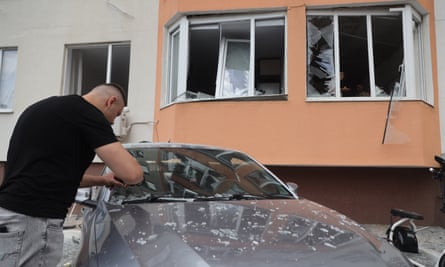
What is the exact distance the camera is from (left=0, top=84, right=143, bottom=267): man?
6.28 ft

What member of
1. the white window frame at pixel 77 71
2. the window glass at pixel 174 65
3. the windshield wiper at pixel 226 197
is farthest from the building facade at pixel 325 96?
the windshield wiper at pixel 226 197

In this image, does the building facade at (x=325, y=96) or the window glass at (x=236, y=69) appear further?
the window glass at (x=236, y=69)

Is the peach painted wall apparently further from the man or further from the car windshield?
the man

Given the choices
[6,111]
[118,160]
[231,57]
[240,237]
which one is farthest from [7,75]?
[240,237]

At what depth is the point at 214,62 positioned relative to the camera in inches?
293

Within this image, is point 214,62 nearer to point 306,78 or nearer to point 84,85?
point 306,78

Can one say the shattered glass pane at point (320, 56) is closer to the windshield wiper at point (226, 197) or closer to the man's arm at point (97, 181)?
the windshield wiper at point (226, 197)

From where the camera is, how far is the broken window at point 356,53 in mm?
6684

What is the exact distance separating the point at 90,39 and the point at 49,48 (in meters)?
1.13

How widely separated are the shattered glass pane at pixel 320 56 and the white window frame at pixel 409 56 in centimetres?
9

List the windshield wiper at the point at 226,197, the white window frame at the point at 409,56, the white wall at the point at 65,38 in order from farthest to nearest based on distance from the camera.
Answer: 1. the white wall at the point at 65,38
2. the white window frame at the point at 409,56
3. the windshield wiper at the point at 226,197

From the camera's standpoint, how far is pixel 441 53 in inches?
267

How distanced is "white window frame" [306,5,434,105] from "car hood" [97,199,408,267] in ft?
15.1

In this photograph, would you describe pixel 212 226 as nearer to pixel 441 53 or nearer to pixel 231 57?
pixel 231 57
